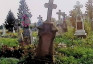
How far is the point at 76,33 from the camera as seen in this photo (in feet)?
74.2

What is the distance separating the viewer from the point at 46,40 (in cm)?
971

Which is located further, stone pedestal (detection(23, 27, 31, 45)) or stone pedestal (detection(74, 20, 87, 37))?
stone pedestal (detection(74, 20, 87, 37))

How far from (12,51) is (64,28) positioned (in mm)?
16825

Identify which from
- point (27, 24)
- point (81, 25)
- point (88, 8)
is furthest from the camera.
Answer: point (88, 8)

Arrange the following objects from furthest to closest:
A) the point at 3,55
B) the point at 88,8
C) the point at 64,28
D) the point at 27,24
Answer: the point at 88,8
the point at 64,28
the point at 27,24
the point at 3,55

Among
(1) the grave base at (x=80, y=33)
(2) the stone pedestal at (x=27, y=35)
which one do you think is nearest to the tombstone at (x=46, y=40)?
(2) the stone pedestal at (x=27, y=35)

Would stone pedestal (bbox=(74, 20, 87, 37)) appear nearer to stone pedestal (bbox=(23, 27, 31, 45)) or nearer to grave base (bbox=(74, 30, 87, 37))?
grave base (bbox=(74, 30, 87, 37))

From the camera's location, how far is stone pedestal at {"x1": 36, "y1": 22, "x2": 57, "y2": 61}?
9633mm

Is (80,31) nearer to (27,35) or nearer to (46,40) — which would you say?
(27,35)

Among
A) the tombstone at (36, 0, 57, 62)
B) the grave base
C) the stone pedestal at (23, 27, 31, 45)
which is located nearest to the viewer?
the tombstone at (36, 0, 57, 62)

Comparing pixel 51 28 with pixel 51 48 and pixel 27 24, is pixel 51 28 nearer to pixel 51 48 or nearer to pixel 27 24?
pixel 51 48

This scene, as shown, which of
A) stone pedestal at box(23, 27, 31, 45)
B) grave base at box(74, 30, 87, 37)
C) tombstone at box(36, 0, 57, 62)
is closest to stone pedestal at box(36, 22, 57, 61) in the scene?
tombstone at box(36, 0, 57, 62)

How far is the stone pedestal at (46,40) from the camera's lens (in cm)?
963

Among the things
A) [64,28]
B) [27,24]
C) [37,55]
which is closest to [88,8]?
[64,28]
